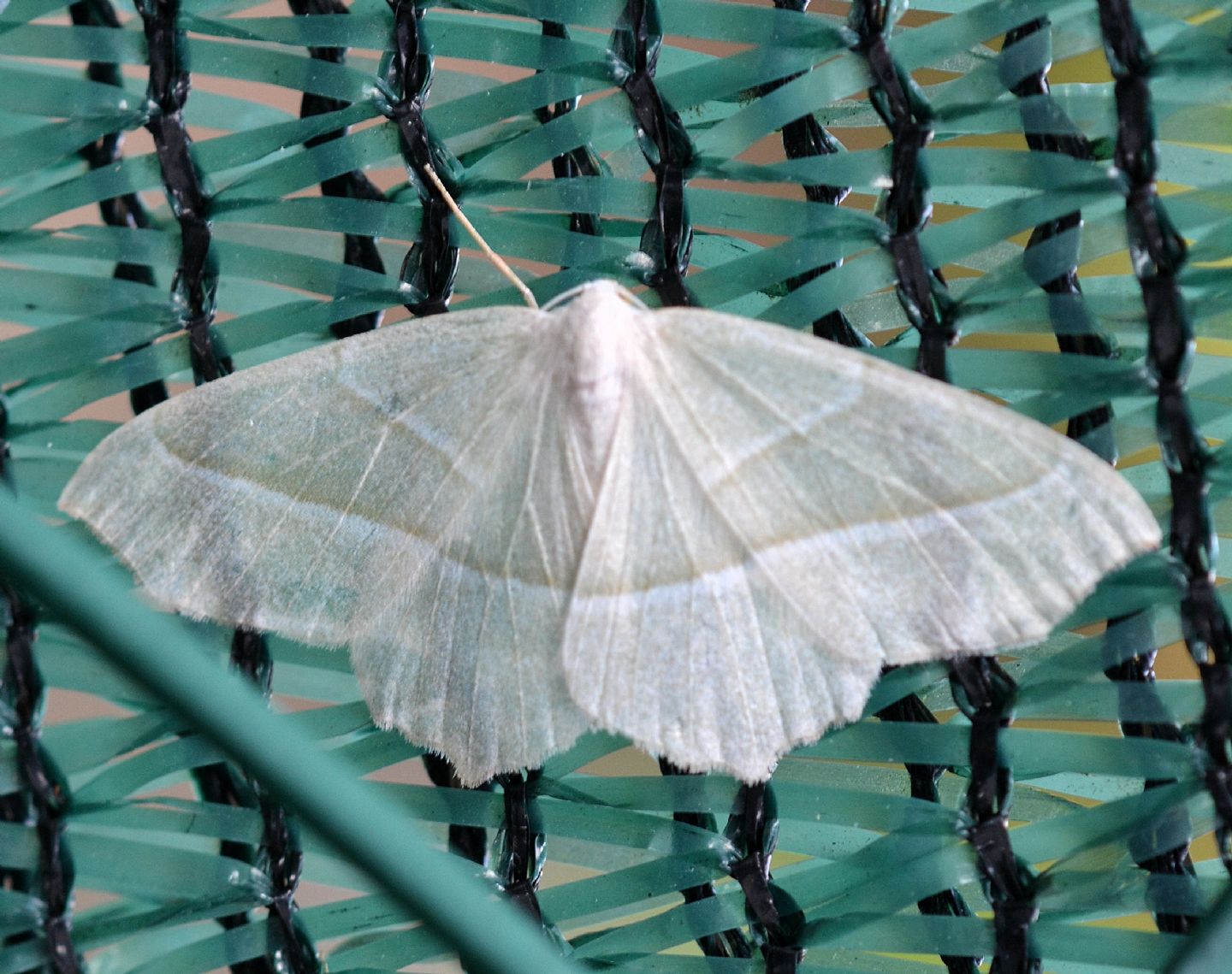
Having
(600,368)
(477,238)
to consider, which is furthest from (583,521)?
(477,238)

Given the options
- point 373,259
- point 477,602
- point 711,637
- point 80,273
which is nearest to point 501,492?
point 477,602

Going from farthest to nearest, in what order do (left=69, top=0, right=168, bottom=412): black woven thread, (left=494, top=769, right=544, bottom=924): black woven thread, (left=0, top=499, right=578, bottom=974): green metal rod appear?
1. (left=69, top=0, right=168, bottom=412): black woven thread
2. (left=494, top=769, right=544, bottom=924): black woven thread
3. (left=0, top=499, right=578, bottom=974): green metal rod

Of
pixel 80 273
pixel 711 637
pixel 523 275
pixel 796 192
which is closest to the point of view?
pixel 711 637

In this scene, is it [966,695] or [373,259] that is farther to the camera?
[373,259]

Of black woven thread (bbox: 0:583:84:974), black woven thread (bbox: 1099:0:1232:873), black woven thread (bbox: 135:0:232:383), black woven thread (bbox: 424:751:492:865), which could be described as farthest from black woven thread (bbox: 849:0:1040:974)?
black woven thread (bbox: 0:583:84:974)

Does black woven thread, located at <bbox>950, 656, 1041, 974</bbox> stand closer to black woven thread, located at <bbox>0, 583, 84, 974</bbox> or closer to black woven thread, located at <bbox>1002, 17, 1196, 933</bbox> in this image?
black woven thread, located at <bbox>1002, 17, 1196, 933</bbox>

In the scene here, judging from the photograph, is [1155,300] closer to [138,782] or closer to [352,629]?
[352,629]
